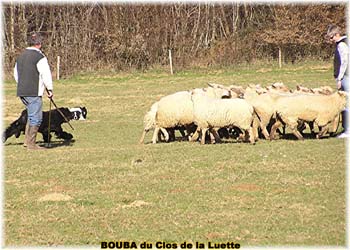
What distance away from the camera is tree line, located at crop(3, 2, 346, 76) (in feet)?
123

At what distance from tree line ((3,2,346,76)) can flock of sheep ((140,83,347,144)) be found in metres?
22.1

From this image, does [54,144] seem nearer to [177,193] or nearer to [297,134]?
[297,134]

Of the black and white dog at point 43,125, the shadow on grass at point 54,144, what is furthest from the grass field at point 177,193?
the black and white dog at point 43,125

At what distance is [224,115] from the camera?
46.9ft

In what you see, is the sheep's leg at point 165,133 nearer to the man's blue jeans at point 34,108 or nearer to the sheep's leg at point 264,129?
the sheep's leg at point 264,129

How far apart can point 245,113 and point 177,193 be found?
4.73 m

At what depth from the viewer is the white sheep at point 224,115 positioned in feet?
47.0

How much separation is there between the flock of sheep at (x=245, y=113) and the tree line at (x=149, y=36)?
22.1 m

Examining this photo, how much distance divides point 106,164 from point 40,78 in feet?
9.42

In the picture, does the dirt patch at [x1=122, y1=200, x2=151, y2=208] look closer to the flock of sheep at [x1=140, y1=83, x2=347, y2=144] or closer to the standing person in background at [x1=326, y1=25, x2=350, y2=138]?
the flock of sheep at [x1=140, y1=83, x2=347, y2=144]

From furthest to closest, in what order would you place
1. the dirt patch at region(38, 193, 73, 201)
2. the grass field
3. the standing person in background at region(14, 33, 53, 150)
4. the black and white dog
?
the black and white dog, the standing person in background at region(14, 33, 53, 150), the dirt patch at region(38, 193, 73, 201), the grass field

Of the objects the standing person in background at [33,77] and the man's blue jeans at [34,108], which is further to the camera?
the man's blue jeans at [34,108]

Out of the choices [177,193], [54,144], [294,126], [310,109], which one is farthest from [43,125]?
[177,193]

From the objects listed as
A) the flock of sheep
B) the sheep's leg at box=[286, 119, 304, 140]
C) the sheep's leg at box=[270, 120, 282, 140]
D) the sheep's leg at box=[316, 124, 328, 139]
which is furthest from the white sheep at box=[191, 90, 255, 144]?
the sheep's leg at box=[316, 124, 328, 139]
